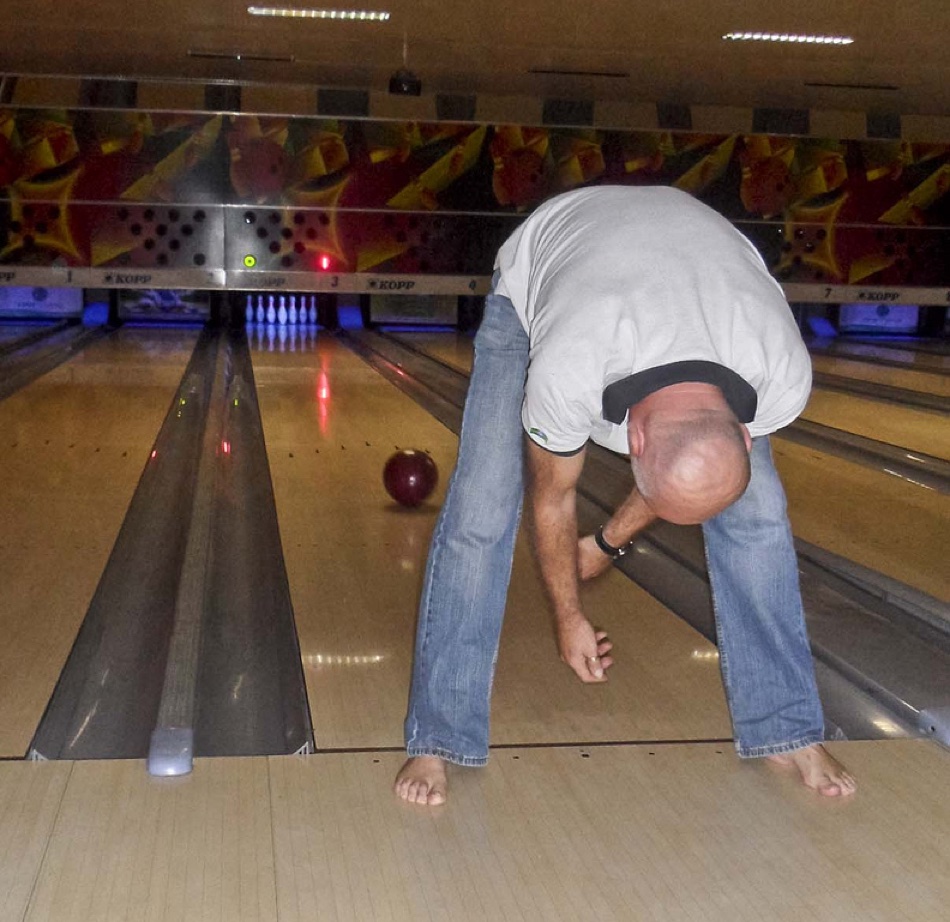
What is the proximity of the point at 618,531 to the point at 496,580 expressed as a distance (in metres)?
0.30

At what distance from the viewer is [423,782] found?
1.95 metres

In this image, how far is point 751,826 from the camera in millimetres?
1883

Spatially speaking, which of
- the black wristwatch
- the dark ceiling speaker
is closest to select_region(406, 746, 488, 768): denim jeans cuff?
the black wristwatch

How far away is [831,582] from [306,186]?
517 centimetres

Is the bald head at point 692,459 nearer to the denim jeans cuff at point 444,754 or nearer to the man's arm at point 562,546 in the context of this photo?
the man's arm at point 562,546

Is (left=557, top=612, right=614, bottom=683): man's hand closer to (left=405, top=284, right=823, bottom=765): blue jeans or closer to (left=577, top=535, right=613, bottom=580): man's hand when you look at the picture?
(left=405, top=284, right=823, bottom=765): blue jeans

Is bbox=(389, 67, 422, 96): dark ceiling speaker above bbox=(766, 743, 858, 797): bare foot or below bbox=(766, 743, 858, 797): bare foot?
above

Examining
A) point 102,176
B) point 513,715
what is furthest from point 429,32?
point 513,715

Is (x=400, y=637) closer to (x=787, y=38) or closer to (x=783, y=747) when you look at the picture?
(x=783, y=747)

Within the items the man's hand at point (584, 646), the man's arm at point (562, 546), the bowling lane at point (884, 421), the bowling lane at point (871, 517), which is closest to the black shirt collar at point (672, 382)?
the man's arm at point (562, 546)

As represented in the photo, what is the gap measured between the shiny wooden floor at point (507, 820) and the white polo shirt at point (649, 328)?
1.90 ft

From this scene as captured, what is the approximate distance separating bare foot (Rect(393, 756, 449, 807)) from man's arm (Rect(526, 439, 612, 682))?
0.89 feet

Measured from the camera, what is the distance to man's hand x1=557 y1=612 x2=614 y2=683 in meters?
1.95

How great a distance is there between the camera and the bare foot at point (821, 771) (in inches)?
78.2
